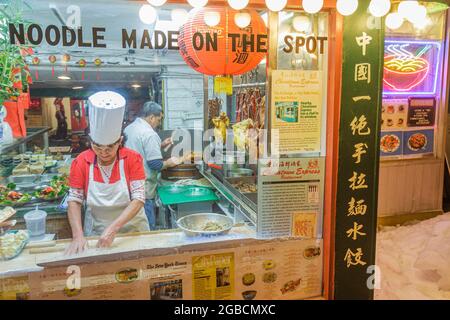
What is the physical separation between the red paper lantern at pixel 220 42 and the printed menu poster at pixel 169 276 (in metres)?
1.81

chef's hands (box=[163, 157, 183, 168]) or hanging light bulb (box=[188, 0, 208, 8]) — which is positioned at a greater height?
hanging light bulb (box=[188, 0, 208, 8])

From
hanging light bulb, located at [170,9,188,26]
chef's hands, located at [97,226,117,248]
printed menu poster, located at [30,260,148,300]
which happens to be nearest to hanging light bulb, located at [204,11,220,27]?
hanging light bulb, located at [170,9,188,26]

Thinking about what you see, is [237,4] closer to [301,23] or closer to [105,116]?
[301,23]

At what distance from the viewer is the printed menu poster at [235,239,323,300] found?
382cm

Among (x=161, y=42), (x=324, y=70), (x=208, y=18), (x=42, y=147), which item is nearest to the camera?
(x=208, y=18)

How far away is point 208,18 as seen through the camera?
3070 mm

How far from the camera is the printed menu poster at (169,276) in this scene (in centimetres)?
359

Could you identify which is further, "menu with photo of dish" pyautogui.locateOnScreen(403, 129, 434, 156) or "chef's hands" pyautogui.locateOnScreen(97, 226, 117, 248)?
"menu with photo of dish" pyautogui.locateOnScreen(403, 129, 434, 156)

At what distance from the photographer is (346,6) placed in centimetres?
335

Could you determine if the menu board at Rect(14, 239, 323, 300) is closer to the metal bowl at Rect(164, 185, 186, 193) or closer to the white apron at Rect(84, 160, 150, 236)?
the white apron at Rect(84, 160, 150, 236)

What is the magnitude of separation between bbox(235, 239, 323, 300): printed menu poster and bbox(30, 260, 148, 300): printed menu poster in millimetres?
1003
